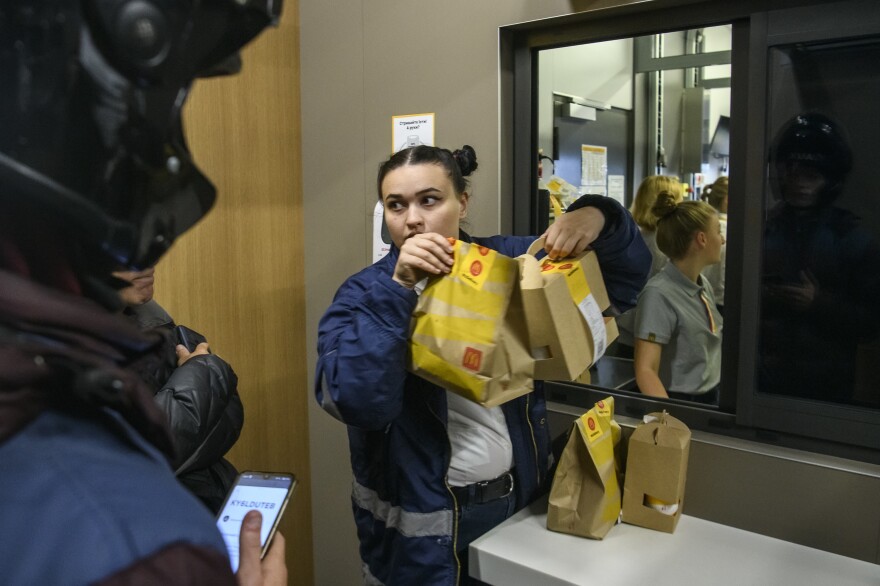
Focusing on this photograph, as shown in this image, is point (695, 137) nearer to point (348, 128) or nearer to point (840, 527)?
point (348, 128)

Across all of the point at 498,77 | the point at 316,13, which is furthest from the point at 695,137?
the point at 316,13

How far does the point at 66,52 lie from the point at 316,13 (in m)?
2.43

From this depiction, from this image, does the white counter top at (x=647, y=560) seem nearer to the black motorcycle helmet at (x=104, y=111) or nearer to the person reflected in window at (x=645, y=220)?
the person reflected in window at (x=645, y=220)

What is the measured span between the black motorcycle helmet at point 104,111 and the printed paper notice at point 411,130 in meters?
1.90

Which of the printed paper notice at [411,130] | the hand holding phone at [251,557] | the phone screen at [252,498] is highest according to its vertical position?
the printed paper notice at [411,130]

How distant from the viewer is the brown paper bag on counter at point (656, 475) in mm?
1638

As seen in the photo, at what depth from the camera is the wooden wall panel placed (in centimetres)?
238

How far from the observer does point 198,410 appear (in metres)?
1.72

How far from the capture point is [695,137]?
3461 millimetres

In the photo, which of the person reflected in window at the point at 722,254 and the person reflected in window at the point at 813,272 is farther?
the person reflected in window at the point at 722,254

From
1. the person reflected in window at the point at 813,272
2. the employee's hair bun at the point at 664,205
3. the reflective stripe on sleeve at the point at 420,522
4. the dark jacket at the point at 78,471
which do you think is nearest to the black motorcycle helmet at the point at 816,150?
the person reflected in window at the point at 813,272

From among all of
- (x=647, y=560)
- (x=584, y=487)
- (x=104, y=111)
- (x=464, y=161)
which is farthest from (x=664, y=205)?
(x=104, y=111)

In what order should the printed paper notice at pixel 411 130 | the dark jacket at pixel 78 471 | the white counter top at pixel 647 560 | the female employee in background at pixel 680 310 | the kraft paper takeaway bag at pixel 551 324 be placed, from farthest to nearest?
the printed paper notice at pixel 411 130 → the female employee in background at pixel 680 310 → the white counter top at pixel 647 560 → the kraft paper takeaway bag at pixel 551 324 → the dark jacket at pixel 78 471

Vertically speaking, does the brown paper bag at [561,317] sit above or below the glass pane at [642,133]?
below
